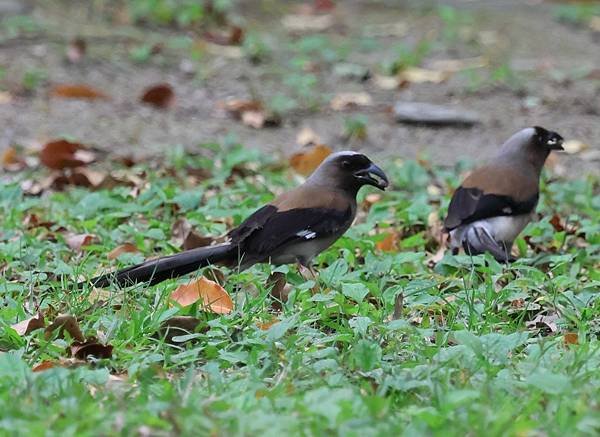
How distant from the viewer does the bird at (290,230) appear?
16.5 ft

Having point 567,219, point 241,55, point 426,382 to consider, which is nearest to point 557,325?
point 426,382

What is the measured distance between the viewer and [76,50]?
9.98m

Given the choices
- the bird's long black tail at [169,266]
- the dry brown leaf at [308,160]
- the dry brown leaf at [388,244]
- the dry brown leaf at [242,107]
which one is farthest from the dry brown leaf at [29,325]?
the dry brown leaf at [242,107]

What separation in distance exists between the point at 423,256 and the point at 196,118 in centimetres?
378

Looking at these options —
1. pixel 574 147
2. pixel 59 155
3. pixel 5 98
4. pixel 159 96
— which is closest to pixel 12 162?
pixel 59 155

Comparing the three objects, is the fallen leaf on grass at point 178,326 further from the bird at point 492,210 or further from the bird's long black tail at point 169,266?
the bird at point 492,210

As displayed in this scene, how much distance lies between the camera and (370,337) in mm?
4305

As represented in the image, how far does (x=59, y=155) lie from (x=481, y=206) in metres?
2.75

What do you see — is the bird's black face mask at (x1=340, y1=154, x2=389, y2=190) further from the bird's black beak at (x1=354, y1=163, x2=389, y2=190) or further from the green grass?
the green grass

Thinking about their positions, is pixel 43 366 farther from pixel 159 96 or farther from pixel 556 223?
pixel 159 96

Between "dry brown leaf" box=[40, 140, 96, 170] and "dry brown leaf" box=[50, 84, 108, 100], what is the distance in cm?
169

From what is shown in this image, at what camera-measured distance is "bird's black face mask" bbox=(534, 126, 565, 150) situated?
→ 6629 mm

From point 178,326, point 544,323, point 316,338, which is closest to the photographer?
point 316,338

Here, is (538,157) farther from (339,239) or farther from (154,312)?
(154,312)
